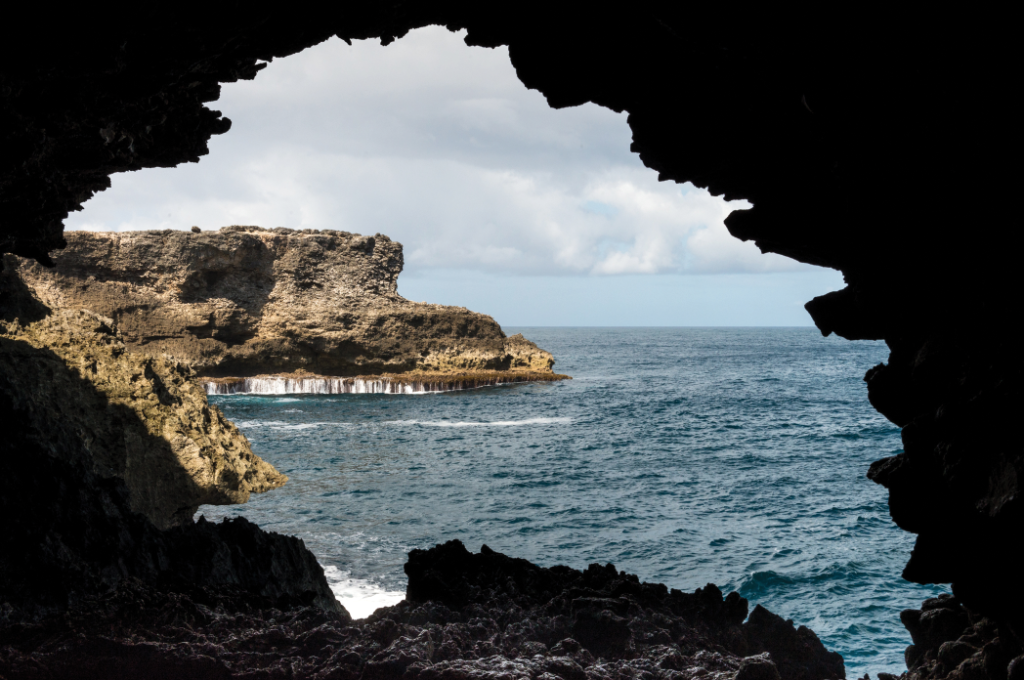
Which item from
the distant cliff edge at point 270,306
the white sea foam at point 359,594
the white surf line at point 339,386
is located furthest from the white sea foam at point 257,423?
the white sea foam at point 359,594

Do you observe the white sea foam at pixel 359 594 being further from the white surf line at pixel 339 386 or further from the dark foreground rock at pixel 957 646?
the white surf line at pixel 339 386

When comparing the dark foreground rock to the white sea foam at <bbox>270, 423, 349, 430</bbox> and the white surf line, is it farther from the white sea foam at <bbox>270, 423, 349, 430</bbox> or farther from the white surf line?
the white surf line

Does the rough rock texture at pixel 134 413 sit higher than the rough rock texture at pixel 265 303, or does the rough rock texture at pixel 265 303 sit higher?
the rough rock texture at pixel 265 303

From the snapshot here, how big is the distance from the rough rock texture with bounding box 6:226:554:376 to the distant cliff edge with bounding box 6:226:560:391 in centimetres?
8

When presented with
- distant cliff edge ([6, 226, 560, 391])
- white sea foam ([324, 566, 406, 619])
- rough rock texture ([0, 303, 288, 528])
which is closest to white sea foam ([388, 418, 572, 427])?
distant cliff edge ([6, 226, 560, 391])

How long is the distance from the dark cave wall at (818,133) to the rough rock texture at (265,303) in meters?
48.2

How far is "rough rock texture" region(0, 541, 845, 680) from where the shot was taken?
5234 millimetres

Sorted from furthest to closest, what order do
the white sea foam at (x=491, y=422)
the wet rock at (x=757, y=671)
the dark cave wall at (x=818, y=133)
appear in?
the white sea foam at (x=491, y=422), the wet rock at (x=757, y=671), the dark cave wall at (x=818, y=133)

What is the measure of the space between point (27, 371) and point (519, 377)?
4646 centimetres

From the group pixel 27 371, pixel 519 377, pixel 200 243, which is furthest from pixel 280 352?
pixel 27 371

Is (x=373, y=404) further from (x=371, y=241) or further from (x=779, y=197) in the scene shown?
(x=779, y=197)

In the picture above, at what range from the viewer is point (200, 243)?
53250 mm

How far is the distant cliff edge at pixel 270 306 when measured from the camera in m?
52.6

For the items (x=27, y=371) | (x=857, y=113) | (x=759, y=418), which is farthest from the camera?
(x=759, y=418)
